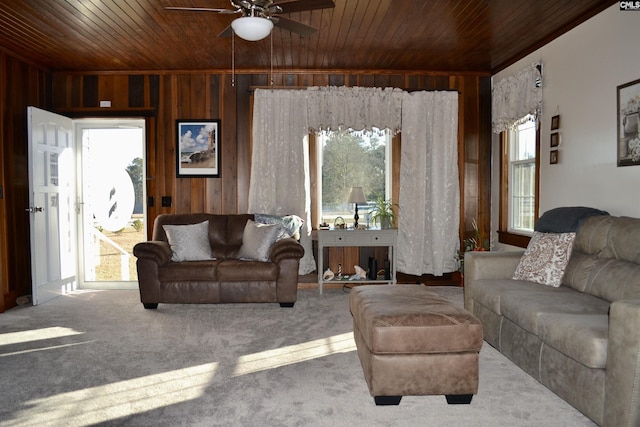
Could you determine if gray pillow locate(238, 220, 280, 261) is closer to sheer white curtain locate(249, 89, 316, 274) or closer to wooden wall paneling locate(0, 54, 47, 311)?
sheer white curtain locate(249, 89, 316, 274)

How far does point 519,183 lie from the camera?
223 inches

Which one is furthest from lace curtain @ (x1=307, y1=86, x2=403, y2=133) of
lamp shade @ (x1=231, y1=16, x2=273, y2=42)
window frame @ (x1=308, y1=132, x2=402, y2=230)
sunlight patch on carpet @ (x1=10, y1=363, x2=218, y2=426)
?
sunlight patch on carpet @ (x1=10, y1=363, x2=218, y2=426)

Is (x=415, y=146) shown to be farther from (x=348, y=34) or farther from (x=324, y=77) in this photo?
(x=348, y=34)

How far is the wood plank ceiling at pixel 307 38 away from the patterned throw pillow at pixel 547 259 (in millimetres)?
1793

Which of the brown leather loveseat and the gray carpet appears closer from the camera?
the gray carpet

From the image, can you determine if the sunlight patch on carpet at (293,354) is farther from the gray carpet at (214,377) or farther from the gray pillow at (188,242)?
the gray pillow at (188,242)

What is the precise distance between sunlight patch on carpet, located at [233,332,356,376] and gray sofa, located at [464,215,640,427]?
1.05 m

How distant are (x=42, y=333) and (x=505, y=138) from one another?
498 centimetres

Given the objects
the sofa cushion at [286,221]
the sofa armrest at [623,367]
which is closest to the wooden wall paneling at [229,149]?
the sofa cushion at [286,221]

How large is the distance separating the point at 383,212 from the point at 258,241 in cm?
157

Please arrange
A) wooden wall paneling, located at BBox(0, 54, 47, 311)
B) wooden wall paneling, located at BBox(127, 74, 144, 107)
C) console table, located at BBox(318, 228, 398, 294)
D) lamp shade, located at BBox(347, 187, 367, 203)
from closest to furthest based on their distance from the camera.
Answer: wooden wall paneling, located at BBox(0, 54, 47, 311) < console table, located at BBox(318, 228, 398, 294) < lamp shade, located at BBox(347, 187, 367, 203) < wooden wall paneling, located at BBox(127, 74, 144, 107)

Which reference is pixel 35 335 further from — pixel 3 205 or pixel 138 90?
pixel 138 90

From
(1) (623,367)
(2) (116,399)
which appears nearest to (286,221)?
(2) (116,399)

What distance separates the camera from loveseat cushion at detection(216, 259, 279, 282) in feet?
16.2
